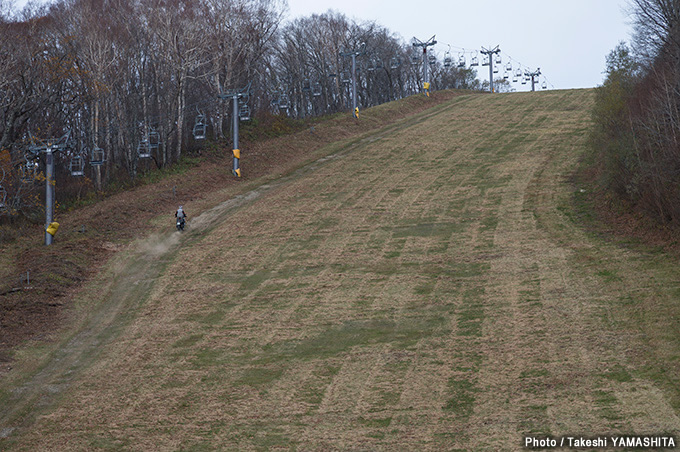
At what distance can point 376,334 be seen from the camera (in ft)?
62.5

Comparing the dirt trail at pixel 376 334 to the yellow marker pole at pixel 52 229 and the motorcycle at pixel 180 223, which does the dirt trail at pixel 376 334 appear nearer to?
the motorcycle at pixel 180 223

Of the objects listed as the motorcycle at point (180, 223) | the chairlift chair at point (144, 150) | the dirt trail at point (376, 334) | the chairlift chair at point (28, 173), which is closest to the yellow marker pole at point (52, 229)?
the dirt trail at point (376, 334)

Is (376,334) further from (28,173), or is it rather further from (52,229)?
(28,173)

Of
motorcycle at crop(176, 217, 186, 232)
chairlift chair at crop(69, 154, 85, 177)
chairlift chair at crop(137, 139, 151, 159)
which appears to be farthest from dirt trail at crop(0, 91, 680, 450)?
chairlift chair at crop(137, 139, 151, 159)

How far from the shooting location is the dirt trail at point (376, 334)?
44.7ft

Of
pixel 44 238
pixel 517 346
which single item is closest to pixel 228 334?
pixel 517 346

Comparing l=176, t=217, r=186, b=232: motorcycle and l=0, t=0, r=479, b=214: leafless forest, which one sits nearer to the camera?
l=176, t=217, r=186, b=232: motorcycle

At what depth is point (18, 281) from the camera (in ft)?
79.4

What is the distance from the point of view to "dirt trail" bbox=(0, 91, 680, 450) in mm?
13633

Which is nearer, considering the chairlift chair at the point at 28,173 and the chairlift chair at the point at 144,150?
the chairlift chair at the point at 28,173

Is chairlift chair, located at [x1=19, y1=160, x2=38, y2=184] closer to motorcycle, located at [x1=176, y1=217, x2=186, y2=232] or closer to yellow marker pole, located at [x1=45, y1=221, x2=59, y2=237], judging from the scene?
yellow marker pole, located at [x1=45, y1=221, x2=59, y2=237]

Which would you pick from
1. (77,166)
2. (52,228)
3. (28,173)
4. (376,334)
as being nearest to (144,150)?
(28,173)

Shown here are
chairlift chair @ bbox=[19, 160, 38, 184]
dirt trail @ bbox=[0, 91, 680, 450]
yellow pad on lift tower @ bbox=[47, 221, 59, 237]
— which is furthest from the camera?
chairlift chair @ bbox=[19, 160, 38, 184]

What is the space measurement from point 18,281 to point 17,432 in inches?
445
